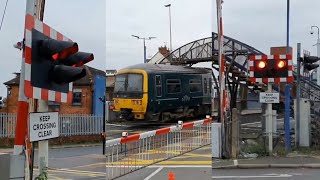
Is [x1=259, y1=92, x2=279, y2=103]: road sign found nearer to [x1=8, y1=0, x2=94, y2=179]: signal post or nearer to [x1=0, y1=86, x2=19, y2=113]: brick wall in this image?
[x1=8, y1=0, x2=94, y2=179]: signal post

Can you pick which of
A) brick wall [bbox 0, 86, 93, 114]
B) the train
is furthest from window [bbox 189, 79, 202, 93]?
brick wall [bbox 0, 86, 93, 114]

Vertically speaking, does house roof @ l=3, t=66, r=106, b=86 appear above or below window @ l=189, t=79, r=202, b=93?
above

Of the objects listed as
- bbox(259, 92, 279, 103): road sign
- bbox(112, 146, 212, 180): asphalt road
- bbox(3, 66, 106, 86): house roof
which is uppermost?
bbox(3, 66, 106, 86): house roof

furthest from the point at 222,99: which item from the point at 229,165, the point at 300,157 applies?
the point at 300,157

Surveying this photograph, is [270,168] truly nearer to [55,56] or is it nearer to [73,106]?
[73,106]

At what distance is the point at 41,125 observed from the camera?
2.33m

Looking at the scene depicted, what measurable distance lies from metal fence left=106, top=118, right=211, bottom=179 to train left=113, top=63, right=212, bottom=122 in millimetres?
68

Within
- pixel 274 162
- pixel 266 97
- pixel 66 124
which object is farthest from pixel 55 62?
pixel 274 162

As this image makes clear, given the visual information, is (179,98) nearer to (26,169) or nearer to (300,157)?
(26,169)

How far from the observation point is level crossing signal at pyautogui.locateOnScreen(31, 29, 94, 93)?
83.2 inches

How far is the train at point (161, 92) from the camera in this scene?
1742 millimetres

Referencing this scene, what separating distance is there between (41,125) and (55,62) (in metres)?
0.35

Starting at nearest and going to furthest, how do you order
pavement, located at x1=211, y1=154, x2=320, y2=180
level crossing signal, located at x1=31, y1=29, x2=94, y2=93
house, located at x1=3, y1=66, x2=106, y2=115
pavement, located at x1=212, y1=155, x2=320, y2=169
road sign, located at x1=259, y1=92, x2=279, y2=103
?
house, located at x1=3, y1=66, x2=106, y2=115, level crossing signal, located at x1=31, y1=29, x2=94, y2=93, road sign, located at x1=259, y1=92, x2=279, y2=103, pavement, located at x1=211, y1=154, x2=320, y2=180, pavement, located at x1=212, y1=155, x2=320, y2=169

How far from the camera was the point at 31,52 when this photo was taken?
81.7 inches
